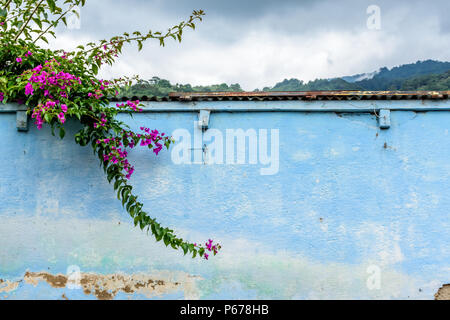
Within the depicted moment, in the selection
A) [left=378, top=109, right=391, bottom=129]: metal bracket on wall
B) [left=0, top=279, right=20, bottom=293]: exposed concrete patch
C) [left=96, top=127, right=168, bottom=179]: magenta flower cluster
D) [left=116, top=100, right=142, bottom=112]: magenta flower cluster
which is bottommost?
[left=0, top=279, right=20, bottom=293]: exposed concrete patch

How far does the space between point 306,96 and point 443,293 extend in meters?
2.83

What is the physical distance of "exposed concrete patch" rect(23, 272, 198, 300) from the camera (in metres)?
4.66

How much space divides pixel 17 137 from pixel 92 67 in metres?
1.37

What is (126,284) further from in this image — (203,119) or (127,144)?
(203,119)

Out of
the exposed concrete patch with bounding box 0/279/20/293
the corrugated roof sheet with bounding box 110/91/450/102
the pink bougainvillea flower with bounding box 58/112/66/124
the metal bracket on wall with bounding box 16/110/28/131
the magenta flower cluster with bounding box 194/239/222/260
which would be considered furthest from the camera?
the metal bracket on wall with bounding box 16/110/28/131

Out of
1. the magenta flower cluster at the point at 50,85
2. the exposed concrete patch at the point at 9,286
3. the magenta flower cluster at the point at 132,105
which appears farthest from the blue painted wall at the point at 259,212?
the magenta flower cluster at the point at 50,85

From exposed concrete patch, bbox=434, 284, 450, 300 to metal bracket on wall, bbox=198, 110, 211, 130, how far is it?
341 cm

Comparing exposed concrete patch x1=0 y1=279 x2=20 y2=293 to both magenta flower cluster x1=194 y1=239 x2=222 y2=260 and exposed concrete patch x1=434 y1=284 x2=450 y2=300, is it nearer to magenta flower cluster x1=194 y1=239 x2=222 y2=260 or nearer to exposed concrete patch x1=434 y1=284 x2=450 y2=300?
magenta flower cluster x1=194 y1=239 x2=222 y2=260

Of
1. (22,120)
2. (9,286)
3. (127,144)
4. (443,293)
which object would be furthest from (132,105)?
(443,293)

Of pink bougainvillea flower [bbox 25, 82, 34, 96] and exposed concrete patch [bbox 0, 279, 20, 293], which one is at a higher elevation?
pink bougainvillea flower [bbox 25, 82, 34, 96]

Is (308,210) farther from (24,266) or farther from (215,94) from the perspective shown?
(24,266)

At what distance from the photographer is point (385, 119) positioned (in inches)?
181

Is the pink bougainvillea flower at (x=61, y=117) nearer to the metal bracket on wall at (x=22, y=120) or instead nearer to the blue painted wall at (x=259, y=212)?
the blue painted wall at (x=259, y=212)

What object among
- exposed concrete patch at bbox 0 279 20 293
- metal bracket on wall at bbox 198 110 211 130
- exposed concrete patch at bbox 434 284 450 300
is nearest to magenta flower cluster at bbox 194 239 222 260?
metal bracket on wall at bbox 198 110 211 130
